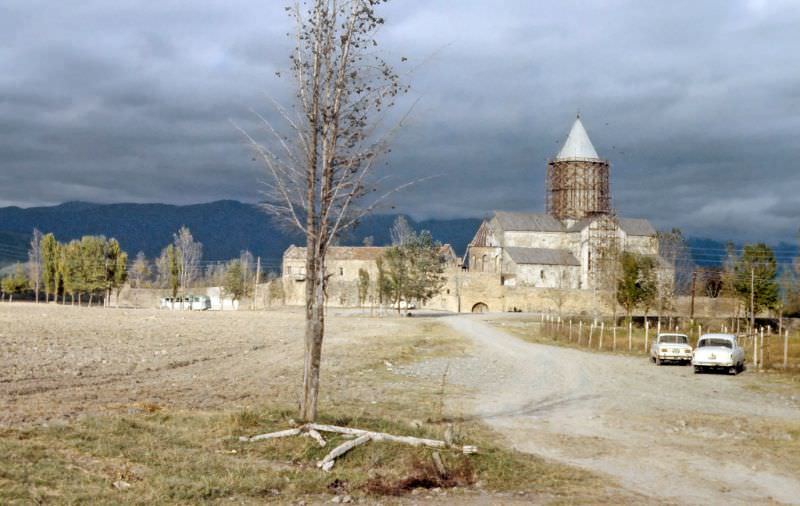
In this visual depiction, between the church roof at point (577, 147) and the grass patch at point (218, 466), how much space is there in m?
96.1

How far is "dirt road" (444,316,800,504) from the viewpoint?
38.0 feet

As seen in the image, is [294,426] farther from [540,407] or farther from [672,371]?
[672,371]

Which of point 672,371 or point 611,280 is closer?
point 672,371

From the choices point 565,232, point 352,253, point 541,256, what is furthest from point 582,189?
point 352,253

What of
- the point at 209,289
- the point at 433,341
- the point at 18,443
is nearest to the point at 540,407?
the point at 18,443

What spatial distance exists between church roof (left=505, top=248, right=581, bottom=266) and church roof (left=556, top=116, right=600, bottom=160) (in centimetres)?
1310

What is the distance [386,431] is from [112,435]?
13.5 ft

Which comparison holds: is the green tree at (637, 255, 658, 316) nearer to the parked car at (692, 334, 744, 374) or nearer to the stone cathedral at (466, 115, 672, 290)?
the parked car at (692, 334, 744, 374)

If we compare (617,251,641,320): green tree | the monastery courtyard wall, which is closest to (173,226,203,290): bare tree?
the monastery courtyard wall

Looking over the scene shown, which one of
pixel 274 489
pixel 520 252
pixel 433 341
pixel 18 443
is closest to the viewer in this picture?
pixel 274 489

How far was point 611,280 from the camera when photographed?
73812 mm

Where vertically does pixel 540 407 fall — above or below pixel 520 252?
below

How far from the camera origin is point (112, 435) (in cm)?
1220

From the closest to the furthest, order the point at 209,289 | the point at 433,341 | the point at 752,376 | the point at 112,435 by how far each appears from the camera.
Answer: the point at 112,435
the point at 752,376
the point at 433,341
the point at 209,289
